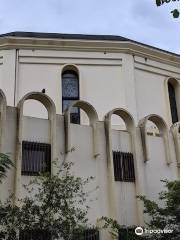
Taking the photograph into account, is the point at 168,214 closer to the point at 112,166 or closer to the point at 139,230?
the point at 139,230

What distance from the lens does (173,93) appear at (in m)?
22.0

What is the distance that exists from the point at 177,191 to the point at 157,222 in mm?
1249

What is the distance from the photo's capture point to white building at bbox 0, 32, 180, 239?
1421 cm

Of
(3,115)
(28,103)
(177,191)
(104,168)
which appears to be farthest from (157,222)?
(28,103)

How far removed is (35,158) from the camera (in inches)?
543

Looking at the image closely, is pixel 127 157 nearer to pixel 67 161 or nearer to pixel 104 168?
pixel 104 168

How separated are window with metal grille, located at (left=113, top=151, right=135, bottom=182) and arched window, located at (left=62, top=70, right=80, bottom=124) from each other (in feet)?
13.3

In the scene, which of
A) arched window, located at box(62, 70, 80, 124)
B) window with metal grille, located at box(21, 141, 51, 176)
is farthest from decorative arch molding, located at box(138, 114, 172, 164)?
window with metal grille, located at box(21, 141, 51, 176)

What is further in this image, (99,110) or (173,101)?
(173,101)

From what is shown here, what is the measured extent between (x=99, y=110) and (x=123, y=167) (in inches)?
174

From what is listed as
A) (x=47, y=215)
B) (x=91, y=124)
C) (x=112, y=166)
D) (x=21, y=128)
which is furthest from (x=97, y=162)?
(x=47, y=215)

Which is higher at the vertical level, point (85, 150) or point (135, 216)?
point (85, 150)

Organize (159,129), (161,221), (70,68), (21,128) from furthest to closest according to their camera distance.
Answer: (70,68)
(159,129)
(21,128)
(161,221)

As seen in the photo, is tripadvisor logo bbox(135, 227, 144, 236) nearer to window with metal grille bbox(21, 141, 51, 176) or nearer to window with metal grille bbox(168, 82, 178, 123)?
window with metal grille bbox(21, 141, 51, 176)
